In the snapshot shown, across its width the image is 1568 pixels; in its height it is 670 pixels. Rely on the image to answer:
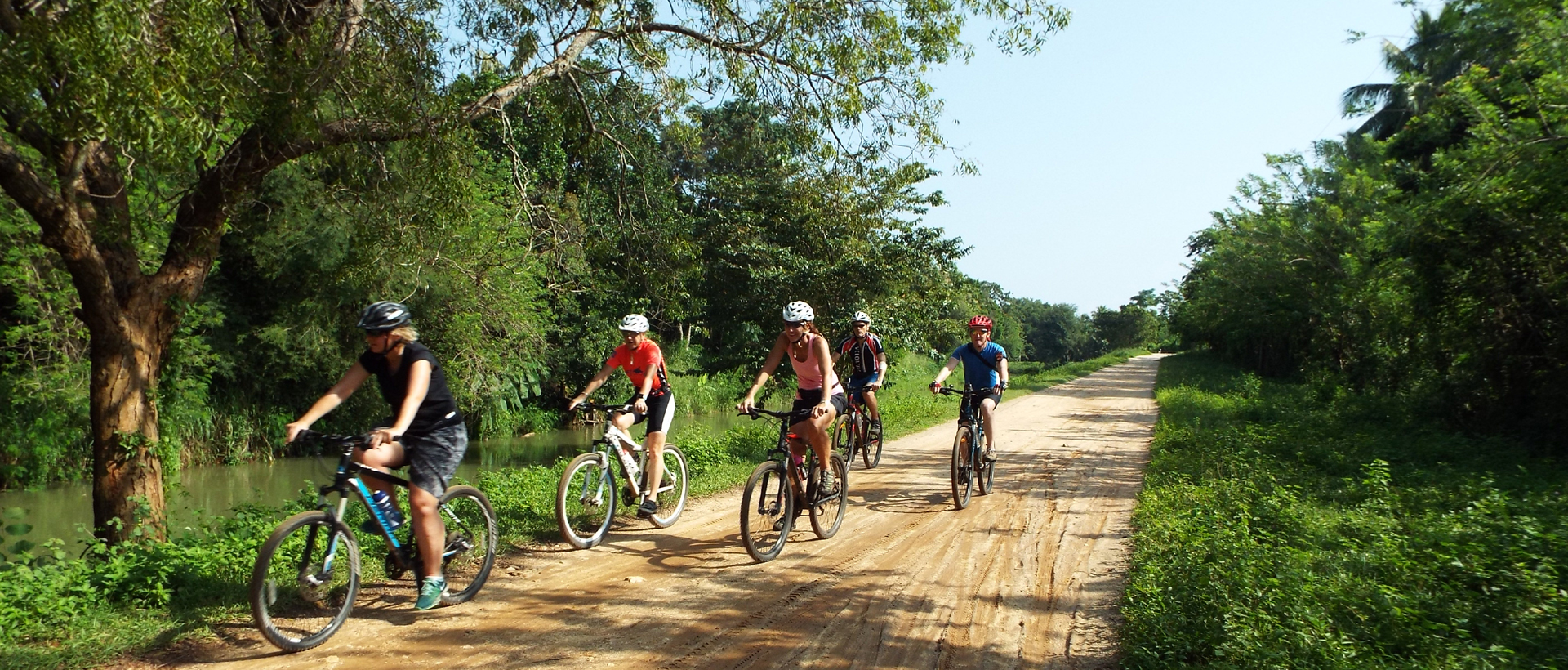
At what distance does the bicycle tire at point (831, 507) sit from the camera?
7211mm

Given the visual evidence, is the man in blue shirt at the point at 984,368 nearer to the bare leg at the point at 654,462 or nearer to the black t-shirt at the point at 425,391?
the bare leg at the point at 654,462

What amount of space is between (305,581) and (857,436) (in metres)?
7.38

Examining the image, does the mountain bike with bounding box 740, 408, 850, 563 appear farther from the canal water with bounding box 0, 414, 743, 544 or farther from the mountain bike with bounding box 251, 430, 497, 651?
the canal water with bounding box 0, 414, 743, 544

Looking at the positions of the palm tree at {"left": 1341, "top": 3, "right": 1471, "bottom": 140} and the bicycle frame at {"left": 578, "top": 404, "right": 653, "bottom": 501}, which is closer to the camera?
the bicycle frame at {"left": 578, "top": 404, "right": 653, "bottom": 501}

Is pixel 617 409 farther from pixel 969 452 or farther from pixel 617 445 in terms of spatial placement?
pixel 969 452

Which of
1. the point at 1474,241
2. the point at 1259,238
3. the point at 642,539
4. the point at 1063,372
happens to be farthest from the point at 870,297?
the point at 1063,372

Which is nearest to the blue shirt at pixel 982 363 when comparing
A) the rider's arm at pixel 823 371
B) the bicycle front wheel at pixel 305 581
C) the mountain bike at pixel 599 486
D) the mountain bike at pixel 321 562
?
the rider's arm at pixel 823 371

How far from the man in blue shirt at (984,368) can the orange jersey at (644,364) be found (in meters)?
2.92

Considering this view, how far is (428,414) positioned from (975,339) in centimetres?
572

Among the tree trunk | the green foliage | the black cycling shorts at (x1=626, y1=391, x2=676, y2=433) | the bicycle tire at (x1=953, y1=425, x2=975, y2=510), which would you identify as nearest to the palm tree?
the green foliage

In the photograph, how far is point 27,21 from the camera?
17.7 ft

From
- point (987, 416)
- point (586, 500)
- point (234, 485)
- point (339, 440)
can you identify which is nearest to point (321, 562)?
point (339, 440)

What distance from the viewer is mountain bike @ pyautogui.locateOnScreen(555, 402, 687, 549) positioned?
684 cm

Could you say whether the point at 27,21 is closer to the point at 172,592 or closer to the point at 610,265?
the point at 172,592
